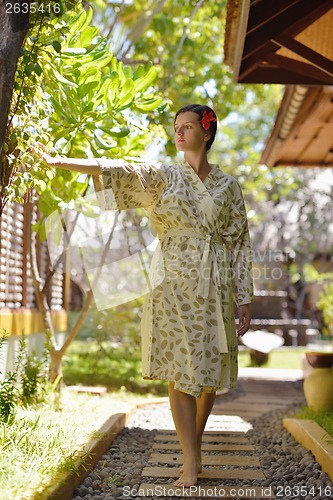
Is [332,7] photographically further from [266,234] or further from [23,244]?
[266,234]

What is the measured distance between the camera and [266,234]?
1627 centimetres

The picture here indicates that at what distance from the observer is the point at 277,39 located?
4062 millimetres

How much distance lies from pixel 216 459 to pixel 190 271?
3.36ft

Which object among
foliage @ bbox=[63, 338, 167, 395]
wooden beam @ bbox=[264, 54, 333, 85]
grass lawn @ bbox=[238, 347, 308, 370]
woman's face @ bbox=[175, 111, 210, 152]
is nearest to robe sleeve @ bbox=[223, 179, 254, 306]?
woman's face @ bbox=[175, 111, 210, 152]

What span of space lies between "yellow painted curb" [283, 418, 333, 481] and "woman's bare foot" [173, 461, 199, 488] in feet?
1.97

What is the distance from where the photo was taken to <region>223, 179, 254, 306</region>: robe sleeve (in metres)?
2.92

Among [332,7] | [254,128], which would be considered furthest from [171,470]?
[254,128]

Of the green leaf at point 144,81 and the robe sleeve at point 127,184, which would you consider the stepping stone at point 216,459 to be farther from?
the green leaf at point 144,81

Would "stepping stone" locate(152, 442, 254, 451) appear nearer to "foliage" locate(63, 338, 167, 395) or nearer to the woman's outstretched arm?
Result: the woman's outstretched arm

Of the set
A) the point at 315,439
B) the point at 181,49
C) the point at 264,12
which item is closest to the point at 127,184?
the point at 315,439

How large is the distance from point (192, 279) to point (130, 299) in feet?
16.9

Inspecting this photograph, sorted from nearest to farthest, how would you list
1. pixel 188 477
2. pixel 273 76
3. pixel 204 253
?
pixel 188 477
pixel 204 253
pixel 273 76

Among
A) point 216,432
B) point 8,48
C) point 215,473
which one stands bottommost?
point 216,432

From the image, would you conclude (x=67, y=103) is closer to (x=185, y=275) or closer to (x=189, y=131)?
(x=189, y=131)
